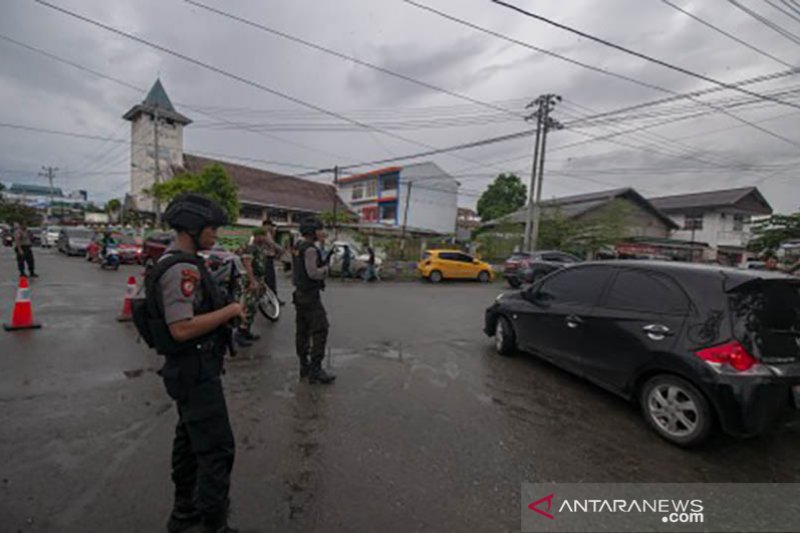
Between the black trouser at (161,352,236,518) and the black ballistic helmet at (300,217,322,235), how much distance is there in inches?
85.4

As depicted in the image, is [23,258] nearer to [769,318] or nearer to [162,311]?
[162,311]

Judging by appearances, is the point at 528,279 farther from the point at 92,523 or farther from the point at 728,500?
the point at 92,523

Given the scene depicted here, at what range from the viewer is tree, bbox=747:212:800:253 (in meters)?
13.0

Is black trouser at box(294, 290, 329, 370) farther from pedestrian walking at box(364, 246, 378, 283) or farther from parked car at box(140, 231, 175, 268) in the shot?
parked car at box(140, 231, 175, 268)

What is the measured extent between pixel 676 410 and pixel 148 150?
4436 centimetres

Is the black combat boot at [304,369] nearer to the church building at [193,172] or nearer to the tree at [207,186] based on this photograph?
the tree at [207,186]

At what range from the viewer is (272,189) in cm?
3697

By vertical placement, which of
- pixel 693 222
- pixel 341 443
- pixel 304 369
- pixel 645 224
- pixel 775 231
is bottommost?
pixel 341 443

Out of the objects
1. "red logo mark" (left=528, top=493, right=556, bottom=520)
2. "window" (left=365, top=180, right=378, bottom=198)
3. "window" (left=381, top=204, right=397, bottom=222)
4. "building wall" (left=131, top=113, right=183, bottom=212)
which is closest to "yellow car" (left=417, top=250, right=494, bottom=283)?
"red logo mark" (left=528, top=493, right=556, bottom=520)

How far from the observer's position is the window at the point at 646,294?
318 centimetres

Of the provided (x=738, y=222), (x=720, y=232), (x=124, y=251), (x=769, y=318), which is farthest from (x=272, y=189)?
(x=738, y=222)

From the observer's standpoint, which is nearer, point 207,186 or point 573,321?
point 573,321

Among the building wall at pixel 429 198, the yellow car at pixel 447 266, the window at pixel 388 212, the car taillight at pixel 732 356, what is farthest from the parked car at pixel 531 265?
the window at pixel 388 212

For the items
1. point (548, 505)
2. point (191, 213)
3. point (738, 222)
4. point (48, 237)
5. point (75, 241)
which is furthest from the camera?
point (738, 222)
